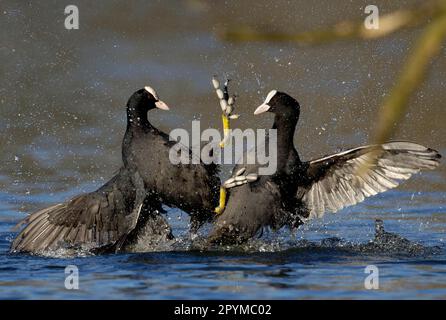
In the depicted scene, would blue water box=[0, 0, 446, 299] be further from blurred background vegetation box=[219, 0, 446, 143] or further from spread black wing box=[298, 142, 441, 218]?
blurred background vegetation box=[219, 0, 446, 143]

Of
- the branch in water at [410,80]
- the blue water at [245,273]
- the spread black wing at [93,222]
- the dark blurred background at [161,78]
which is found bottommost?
the blue water at [245,273]

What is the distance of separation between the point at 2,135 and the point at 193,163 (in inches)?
172

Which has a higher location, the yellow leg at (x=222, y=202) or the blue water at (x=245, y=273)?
the yellow leg at (x=222, y=202)

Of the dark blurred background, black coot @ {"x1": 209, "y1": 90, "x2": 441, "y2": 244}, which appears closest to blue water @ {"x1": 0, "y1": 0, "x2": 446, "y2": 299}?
the dark blurred background

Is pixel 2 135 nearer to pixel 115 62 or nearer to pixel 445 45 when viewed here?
pixel 115 62

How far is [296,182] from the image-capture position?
18.4 feet

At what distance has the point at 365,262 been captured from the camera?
5004 millimetres

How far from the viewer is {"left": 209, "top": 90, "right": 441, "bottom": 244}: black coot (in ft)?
17.6

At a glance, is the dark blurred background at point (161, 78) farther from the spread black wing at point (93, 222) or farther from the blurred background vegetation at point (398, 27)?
the blurred background vegetation at point (398, 27)

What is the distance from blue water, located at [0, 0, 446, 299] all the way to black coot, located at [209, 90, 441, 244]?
16cm

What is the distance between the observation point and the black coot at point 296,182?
211 inches

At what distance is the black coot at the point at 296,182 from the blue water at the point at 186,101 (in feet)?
0.54

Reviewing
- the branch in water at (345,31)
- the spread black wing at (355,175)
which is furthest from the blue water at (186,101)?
the branch in water at (345,31)

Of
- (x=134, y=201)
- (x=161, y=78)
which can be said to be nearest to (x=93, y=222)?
(x=134, y=201)
